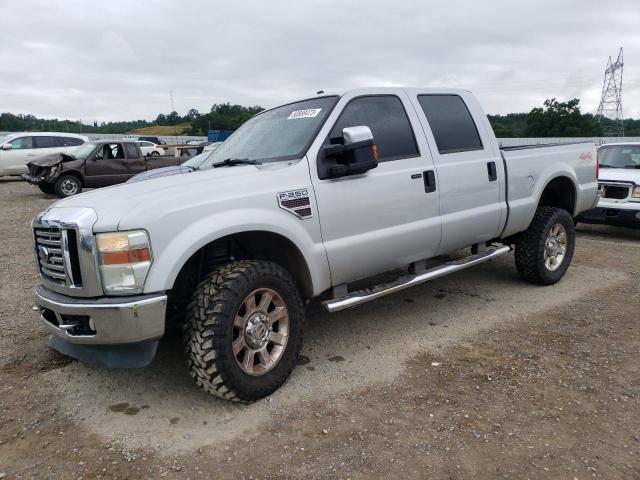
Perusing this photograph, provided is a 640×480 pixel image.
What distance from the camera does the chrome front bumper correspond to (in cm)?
281

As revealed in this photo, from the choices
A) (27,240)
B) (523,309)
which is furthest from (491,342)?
(27,240)

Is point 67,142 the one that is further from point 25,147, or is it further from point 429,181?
point 429,181

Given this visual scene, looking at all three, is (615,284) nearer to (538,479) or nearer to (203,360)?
(538,479)

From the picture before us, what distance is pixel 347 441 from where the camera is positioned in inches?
113

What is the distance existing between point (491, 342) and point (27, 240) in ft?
24.5

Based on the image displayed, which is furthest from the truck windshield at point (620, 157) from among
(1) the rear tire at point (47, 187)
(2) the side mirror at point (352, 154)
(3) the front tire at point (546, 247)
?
(1) the rear tire at point (47, 187)

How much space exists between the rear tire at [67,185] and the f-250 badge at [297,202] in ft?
40.5

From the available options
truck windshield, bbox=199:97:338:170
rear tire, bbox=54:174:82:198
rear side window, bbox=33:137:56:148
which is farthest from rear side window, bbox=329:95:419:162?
rear side window, bbox=33:137:56:148

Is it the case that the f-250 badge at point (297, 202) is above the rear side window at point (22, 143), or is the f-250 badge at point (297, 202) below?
below

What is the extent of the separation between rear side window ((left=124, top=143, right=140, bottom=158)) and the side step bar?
12497mm

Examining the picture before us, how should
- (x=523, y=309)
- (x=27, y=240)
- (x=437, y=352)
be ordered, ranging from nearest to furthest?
(x=437, y=352), (x=523, y=309), (x=27, y=240)

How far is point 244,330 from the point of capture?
3.21 meters

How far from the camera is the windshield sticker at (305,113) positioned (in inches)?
156

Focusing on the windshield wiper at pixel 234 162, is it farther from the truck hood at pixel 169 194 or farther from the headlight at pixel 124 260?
the headlight at pixel 124 260
